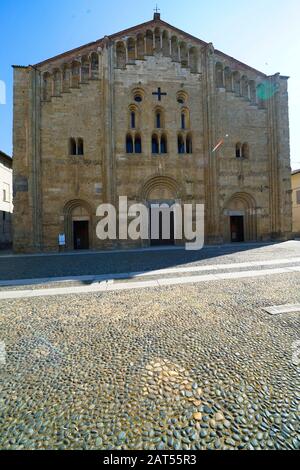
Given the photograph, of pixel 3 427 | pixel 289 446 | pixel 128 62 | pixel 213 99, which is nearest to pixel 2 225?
pixel 128 62

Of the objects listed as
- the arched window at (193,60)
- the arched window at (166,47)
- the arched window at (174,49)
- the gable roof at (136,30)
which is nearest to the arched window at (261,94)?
the gable roof at (136,30)

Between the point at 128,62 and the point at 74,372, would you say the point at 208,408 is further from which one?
the point at 128,62

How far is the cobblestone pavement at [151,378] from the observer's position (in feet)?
6.11

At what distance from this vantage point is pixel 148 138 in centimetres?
1942

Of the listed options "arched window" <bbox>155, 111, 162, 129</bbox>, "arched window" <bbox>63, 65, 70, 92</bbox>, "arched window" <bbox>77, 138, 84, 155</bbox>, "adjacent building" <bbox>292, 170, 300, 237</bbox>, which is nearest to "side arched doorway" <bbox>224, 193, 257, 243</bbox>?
"arched window" <bbox>155, 111, 162, 129</bbox>

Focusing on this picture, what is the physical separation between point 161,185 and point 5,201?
19410 mm

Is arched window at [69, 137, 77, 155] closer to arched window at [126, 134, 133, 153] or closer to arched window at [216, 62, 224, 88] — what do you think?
arched window at [126, 134, 133, 153]

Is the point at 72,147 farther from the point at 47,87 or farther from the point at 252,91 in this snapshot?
the point at 252,91

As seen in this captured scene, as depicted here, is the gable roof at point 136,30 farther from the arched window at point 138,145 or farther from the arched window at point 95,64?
the arched window at point 138,145

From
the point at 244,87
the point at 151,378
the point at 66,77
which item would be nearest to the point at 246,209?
the point at 244,87

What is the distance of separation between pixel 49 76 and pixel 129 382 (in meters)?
23.7

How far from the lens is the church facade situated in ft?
60.3

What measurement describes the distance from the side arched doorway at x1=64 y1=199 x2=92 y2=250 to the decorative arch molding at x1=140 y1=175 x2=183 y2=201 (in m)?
5.33

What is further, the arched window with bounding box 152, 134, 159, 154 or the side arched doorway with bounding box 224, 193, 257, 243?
the side arched doorway with bounding box 224, 193, 257, 243
